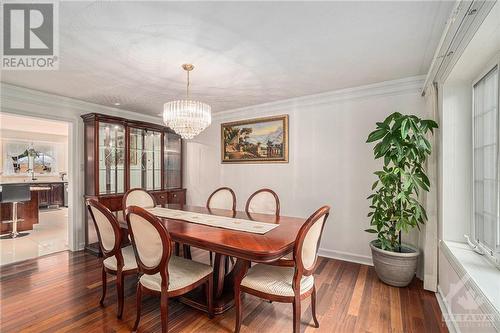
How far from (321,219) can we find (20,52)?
3.20 m

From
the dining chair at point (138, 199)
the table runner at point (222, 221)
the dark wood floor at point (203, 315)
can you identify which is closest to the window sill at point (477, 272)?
the dark wood floor at point (203, 315)

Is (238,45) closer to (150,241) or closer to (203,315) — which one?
(150,241)

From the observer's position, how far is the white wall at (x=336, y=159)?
3.15 meters

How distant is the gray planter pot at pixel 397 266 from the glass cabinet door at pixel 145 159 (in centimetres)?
410

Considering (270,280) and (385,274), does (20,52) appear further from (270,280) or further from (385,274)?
(385,274)

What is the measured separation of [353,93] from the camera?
10.8ft

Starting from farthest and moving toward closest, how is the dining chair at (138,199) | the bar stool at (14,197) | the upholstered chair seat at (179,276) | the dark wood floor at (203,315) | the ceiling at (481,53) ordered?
the bar stool at (14,197), the dining chair at (138,199), the dark wood floor at (203,315), the upholstered chair seat at (179,276), the ceiling at (481,53)

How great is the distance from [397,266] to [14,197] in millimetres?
6366

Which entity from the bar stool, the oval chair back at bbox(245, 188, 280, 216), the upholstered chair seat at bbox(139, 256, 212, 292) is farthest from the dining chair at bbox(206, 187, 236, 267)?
the bar stool

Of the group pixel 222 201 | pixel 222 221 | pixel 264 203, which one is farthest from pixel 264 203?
pixel 222 221

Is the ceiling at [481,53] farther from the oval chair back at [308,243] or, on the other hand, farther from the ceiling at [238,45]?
the oval chair back at [308,243]

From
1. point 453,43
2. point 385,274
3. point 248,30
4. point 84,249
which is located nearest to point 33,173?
point 84,249

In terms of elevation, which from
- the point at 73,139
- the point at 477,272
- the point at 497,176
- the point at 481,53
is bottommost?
the point at 477,272

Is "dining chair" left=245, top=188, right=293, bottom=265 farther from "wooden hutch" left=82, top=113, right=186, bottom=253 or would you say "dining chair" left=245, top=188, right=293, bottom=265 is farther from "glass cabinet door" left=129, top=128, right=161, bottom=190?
"glass cabinet door" left=129, top=128, right=161, bottom=190
